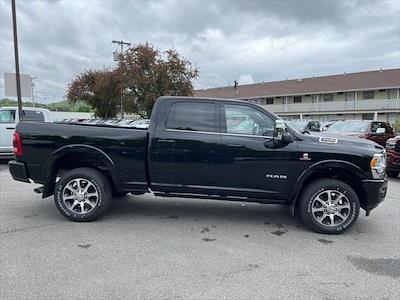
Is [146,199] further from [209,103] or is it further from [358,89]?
[358,89]

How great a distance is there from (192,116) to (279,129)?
1.31 metres

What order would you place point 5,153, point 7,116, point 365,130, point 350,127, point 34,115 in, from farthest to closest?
1. point 350,127
2. point 365,130
3. point 34,115
4. point 5,153
5. point 7,116

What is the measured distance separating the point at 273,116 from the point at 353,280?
2416mm

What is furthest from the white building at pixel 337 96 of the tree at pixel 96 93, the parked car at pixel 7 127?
the parked car at pixel 7 127

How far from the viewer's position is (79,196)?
5270 mm

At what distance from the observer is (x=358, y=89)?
39.3 metres

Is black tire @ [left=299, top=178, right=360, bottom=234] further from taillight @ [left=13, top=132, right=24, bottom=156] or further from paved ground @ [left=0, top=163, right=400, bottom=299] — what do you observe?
taillight @ [left=13, top=132, right=24, bottom=156]

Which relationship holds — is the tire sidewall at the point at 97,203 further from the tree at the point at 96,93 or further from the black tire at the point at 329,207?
the tree at the point at 96,93

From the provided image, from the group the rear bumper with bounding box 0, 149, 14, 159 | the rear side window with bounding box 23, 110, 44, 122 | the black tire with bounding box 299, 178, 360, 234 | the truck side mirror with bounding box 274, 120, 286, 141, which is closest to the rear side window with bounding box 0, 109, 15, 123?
the rear side window with bounding box 23, 110, 44, 122

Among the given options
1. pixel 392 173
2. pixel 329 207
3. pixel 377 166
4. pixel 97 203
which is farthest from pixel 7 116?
pixel 392 173

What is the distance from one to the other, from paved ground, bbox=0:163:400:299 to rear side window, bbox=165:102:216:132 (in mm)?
1478

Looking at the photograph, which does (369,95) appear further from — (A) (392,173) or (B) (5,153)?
(B) (5,153)

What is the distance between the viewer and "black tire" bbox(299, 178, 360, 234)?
196 inches

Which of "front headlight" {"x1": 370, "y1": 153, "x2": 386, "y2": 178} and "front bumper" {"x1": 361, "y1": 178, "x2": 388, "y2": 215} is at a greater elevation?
"front headlight" {"x1": 370, "y1": 153, "x2": 386, "y2": 178}
